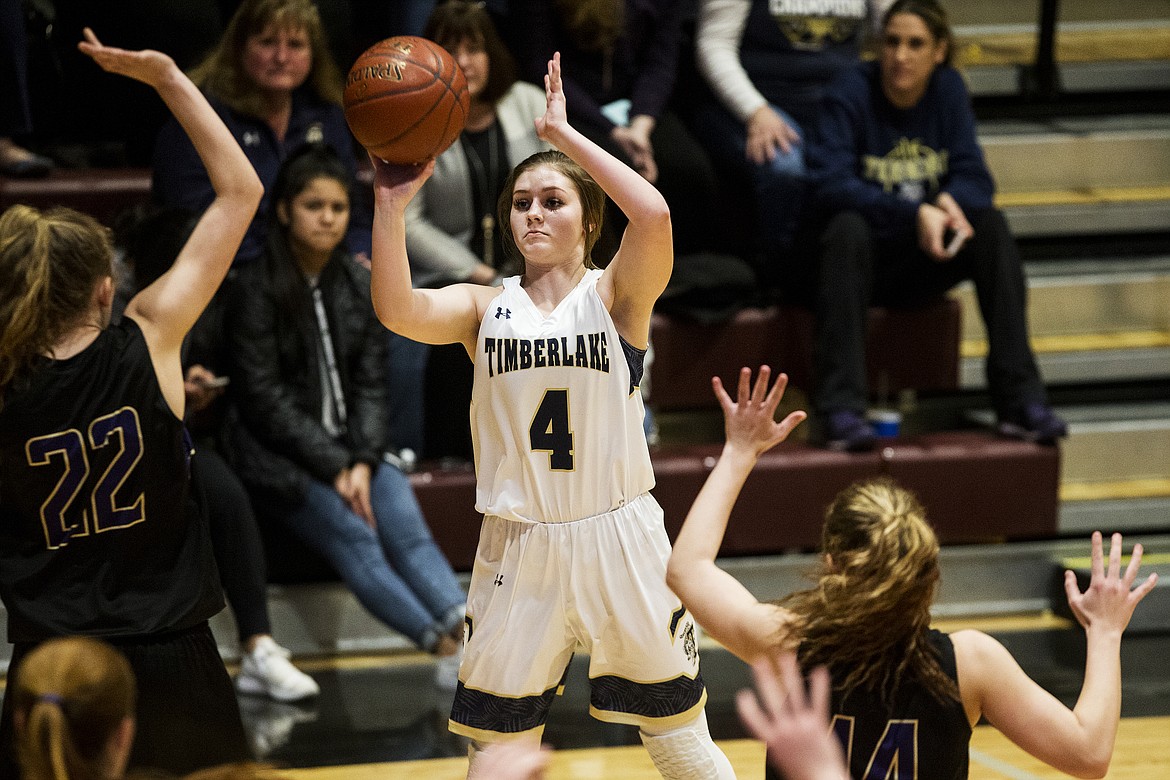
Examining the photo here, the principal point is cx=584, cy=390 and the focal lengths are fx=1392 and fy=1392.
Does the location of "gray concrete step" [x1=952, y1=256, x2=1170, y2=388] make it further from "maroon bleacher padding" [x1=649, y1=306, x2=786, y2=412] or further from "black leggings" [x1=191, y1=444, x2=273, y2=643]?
"black leggings" [x1=191, y1=444, x2=273, y2=643]

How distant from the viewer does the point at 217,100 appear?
5523mm

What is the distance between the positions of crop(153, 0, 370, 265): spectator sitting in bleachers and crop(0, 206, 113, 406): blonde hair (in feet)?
7.86

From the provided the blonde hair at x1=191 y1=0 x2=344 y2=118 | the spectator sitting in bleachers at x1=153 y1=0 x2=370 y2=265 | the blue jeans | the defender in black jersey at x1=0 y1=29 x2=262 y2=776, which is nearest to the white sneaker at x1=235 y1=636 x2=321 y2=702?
the blue jeans

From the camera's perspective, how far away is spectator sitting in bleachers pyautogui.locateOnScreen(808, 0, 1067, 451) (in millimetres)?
5758

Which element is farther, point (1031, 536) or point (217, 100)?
point (1031, 536)

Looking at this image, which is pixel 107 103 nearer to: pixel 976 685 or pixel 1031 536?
pixel 1031 536

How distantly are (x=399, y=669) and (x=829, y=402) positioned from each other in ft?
6.68

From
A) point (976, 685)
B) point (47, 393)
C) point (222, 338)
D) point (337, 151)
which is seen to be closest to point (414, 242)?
point (337, 151)

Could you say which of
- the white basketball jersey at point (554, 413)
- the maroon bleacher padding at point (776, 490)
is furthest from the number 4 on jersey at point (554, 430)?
the maroon bleacher padding at point (776, 490)

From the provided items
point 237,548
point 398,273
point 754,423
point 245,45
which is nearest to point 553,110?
point 398,273

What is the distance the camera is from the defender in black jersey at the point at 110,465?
3.00 metres

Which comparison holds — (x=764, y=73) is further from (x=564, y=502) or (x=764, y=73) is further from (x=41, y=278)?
(x=41, y=278)

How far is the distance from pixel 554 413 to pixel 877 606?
1.10 m

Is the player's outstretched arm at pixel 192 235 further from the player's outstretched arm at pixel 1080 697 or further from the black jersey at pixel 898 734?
the player's outstretched arm at pixel 1080 697
